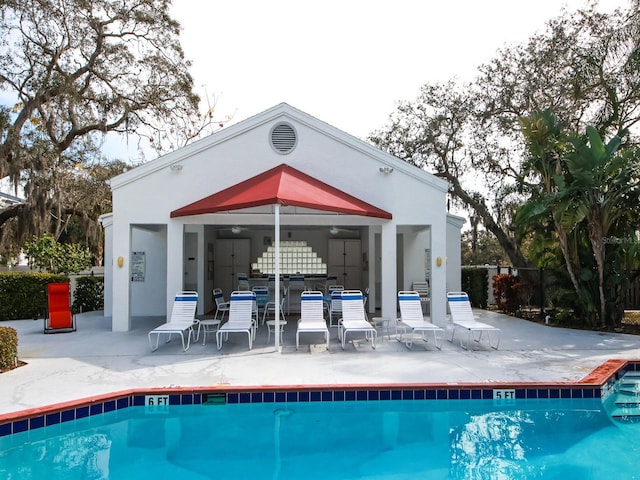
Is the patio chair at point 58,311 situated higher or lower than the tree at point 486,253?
lower

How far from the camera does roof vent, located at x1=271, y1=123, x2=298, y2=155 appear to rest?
1306 centimetres

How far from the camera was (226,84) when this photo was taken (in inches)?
1176

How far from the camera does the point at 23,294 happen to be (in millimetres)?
15180

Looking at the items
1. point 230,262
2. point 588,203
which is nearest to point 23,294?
point 230,262

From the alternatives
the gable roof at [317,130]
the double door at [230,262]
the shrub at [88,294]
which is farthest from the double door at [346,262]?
the shrub at [88,294]

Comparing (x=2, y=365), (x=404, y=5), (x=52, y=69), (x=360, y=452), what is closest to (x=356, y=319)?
(x=360, y=452)

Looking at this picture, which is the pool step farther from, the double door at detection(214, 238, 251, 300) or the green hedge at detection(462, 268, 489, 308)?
the double door at detection(214, 238, 251, 300)

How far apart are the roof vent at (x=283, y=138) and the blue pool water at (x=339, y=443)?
25.9 ft

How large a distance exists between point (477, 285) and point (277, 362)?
40.9 ft

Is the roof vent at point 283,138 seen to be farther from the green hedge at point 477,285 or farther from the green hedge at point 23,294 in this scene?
the green hedge at point 477,285

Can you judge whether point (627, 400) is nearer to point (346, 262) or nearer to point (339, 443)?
point (339, 443)

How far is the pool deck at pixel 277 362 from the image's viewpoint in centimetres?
750

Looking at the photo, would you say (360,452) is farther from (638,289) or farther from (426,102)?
(426,102)

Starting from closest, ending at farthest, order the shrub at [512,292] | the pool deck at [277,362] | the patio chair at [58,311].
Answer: the pool deck at [277,362] < the patio chair at [58,311] < the shrub at [512,292]
